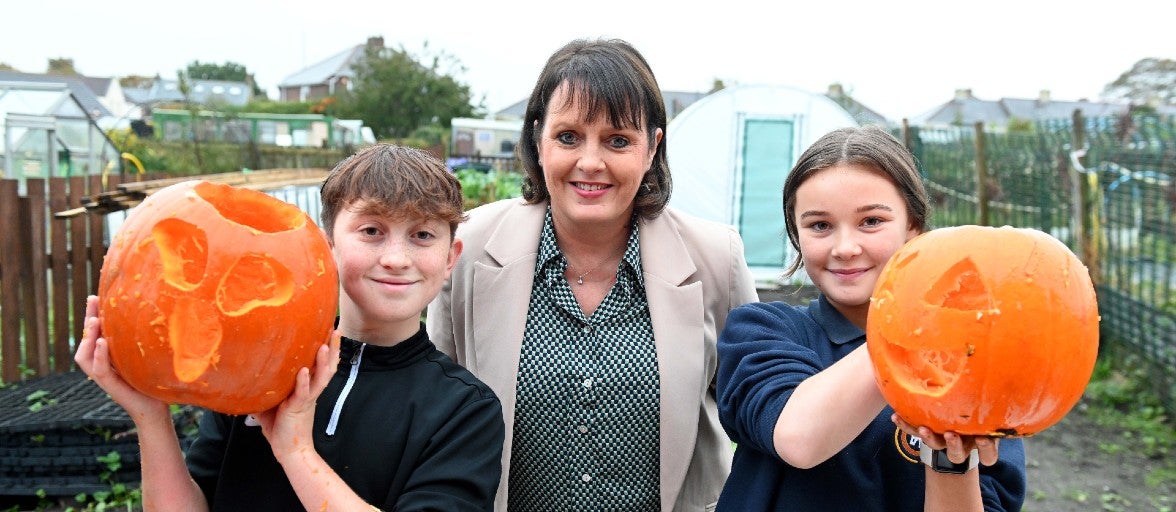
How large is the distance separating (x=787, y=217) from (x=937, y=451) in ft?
2.68

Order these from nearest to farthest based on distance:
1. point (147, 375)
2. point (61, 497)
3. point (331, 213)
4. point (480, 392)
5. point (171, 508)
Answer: point (147, 375) < point (171, 508) < point (480, 392) < point (331, 213) < point (61, 497)

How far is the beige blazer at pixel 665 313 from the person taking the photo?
2596mm

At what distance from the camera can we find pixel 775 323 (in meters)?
2.04

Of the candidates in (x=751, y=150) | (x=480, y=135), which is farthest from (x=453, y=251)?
(x=480, y=135)

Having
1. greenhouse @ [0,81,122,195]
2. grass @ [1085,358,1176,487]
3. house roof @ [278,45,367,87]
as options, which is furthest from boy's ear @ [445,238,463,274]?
house roof @ [278,45,367,87]

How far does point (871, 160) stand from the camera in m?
2.00

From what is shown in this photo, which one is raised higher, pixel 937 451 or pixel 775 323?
pixel 775 323

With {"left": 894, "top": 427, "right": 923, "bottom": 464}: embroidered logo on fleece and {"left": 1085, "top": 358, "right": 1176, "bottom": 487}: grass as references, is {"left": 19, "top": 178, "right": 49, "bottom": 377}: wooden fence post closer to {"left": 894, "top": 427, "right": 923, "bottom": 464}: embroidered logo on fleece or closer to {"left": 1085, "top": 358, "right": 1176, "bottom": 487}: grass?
{"left": 894, "top": 427, "right": 923, "bottom": 464}: embroidered logo on fleece

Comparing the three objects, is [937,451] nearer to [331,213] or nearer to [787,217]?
[787,217]

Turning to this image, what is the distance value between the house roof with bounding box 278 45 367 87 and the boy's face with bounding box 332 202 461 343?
8936cm

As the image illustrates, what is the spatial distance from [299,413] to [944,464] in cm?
133

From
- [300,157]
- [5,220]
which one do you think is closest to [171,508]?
[5,220]

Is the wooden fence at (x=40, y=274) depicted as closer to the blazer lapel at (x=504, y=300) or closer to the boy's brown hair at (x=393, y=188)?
the blazer lapel at (x=504, y=300)

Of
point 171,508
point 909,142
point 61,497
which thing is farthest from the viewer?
point 909,142
